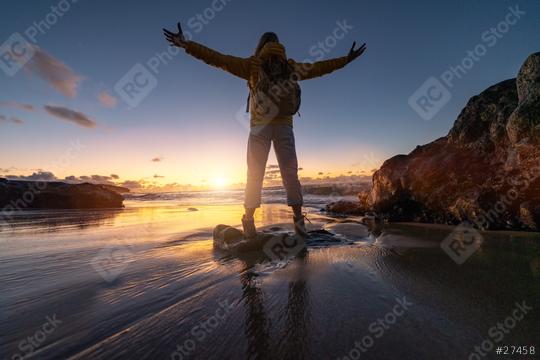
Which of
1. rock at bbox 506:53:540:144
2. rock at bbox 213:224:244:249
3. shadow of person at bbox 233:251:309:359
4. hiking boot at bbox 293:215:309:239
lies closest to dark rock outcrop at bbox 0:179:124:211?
rock at bbox 213:224:244:249

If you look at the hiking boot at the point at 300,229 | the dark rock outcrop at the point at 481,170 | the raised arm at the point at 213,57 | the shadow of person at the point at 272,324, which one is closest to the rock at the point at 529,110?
the dark rock outcrop at the point at 481,170

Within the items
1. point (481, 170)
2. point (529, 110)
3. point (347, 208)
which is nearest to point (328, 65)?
point (529, 110)

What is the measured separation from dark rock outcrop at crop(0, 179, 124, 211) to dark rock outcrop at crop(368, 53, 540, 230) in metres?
13.6

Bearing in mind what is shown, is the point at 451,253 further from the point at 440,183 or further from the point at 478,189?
the point at 440,183

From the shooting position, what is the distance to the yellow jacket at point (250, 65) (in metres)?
3.32

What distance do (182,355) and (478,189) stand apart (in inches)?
226

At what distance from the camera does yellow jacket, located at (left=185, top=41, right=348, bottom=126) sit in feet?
10.9

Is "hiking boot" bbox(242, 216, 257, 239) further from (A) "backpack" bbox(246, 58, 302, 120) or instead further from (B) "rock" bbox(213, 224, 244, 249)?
(A) "backpack" bbox(246, 58, 302, 120)

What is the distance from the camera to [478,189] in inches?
192

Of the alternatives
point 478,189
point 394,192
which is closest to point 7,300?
point 478,189

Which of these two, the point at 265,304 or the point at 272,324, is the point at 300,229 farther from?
the point at 272,324

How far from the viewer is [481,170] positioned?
200 inches

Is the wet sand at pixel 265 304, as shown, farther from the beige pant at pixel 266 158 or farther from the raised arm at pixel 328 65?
the raised arm at pixel 328 65

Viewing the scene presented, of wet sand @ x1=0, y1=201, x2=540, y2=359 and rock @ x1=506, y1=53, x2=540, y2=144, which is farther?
rock @ x1=506, y1=53, x2=540, y2=144
